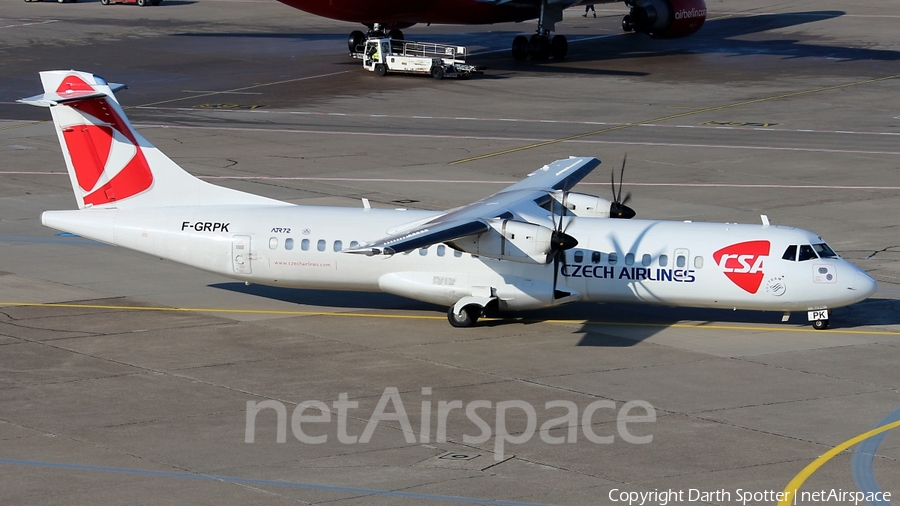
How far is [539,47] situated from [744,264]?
45916mm

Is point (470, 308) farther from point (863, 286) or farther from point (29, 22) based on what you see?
point (29, 22)

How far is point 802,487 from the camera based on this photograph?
1980 centimetres

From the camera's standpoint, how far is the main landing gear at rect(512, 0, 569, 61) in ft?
235

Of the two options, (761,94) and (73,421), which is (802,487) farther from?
(761,94)

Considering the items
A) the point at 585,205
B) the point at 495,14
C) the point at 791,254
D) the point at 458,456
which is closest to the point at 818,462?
the point at 458,456

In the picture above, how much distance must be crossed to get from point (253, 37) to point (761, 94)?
3822cm

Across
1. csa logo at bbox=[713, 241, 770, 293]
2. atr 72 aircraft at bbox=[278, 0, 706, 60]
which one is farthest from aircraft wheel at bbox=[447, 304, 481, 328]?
atr 72 aircraft at bbox=[278, 0, 706, 60]

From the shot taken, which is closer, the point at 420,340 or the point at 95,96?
the point at 420,340

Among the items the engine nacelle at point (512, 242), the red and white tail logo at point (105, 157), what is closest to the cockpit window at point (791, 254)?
the engine nacelle at point (512, 242)

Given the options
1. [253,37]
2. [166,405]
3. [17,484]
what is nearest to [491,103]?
[253,37]

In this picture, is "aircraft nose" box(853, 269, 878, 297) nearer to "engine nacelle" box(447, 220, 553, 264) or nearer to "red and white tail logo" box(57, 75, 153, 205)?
"engine nacelle" box(447, 220, 553, 264)

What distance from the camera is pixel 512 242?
2845 centimetres

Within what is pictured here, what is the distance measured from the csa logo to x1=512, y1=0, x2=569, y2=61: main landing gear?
4450 cm

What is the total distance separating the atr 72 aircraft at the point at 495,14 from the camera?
220 feet
